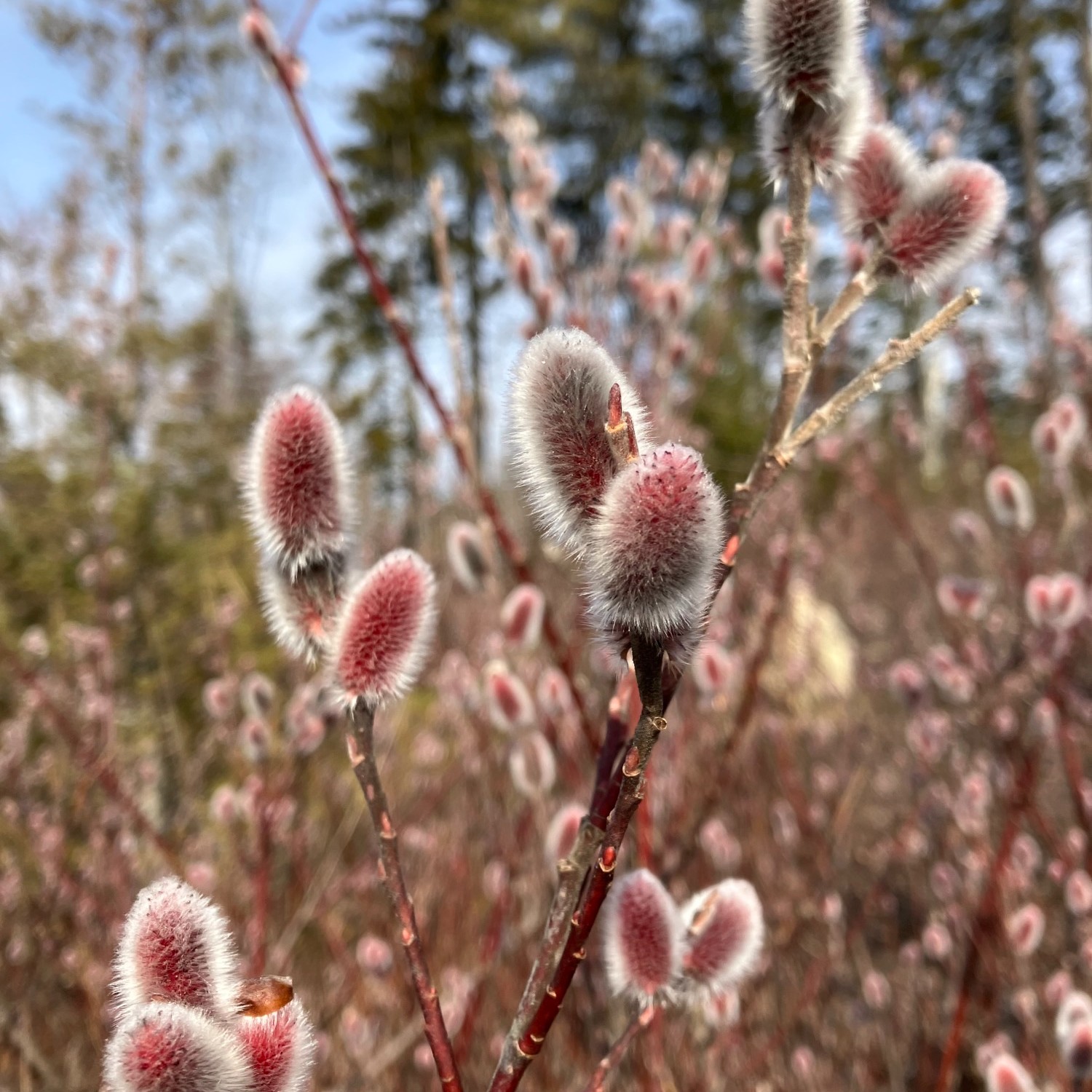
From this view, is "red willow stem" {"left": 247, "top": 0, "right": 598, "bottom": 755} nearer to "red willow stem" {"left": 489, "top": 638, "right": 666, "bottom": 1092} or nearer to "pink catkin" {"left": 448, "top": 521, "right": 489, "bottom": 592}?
"pink catkin" {"left": 448, "top": 521, "right": 489, "bottom": 592}

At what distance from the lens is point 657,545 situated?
442mm

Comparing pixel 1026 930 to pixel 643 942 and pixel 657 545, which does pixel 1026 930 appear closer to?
pixel 643 942

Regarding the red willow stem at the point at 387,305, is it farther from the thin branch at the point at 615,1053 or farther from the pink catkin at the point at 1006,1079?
the pink catkin at the point at 1006,1079

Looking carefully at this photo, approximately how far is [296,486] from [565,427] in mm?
243

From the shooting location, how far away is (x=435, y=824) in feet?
10.1

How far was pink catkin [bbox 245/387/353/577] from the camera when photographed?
24.8 inches

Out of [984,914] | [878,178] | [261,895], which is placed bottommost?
[984,914]

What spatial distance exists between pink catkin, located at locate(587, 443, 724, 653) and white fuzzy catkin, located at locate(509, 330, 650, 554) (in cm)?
3

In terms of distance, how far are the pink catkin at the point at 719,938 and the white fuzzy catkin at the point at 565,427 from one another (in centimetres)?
36

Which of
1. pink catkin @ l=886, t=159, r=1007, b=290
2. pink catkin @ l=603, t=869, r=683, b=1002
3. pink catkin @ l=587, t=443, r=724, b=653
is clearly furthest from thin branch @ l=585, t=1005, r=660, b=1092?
pink catkin @ l=886, t=159, r=1007, b=290

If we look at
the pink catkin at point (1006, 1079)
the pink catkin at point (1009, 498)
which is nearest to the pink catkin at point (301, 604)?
the pink catkin at point (1006, 1079)

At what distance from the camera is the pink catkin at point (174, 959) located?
45 cm

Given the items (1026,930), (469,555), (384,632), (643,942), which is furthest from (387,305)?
(1026,930)

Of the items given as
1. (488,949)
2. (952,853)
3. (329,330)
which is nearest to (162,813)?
(488,949)
